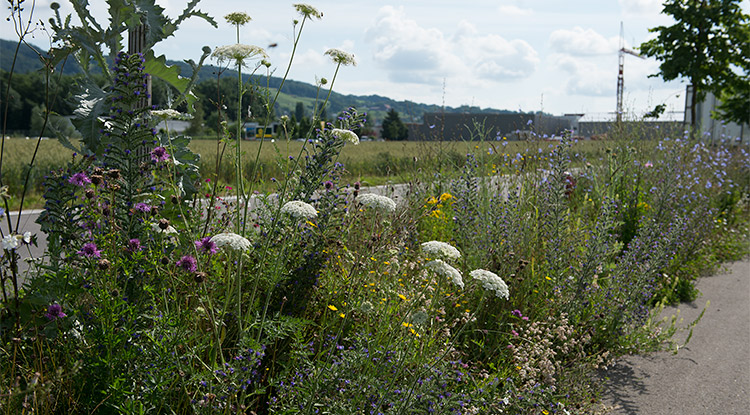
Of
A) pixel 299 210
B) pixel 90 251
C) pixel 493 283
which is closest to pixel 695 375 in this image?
pixel 493 283

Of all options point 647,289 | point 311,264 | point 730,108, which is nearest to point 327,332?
point 311,264

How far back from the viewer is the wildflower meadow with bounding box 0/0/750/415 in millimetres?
2453

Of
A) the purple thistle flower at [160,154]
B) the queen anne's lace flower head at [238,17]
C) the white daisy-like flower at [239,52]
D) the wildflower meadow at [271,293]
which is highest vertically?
the queen anne's lace flower head at [238,17]

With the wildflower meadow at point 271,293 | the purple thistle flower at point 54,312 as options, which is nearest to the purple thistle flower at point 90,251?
the wildflower meadow at point 271,293

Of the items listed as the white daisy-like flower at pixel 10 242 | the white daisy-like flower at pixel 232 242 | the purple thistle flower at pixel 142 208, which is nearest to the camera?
the white daisy-like flower at pixel 10 242

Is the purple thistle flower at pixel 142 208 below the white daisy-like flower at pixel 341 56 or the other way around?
below

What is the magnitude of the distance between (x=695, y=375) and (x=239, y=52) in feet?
13.2

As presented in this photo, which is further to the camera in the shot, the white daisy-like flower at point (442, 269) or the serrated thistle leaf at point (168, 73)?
the serrated thistle leaf at point (168, 73)

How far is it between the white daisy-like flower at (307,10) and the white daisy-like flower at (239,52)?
0.58 metres

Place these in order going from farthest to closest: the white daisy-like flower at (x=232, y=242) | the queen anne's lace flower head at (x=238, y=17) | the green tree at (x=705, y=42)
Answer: the green tree at (x=705, y=42) < the queen anne's lace flower head at (x=238, y=17) < the white daisy-like flower at (x=232, y=242)

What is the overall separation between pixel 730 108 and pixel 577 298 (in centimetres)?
2436

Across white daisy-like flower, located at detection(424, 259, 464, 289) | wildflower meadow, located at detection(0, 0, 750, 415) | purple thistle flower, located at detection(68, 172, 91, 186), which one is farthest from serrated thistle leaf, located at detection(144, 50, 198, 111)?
white daisy-like flower, located at detection(424, 259, 464, 289)

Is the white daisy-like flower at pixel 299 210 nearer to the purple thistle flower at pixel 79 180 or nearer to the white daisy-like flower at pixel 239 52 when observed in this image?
the white daisy-like flower at pixel 239 52

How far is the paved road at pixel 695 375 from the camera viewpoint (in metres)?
3.78
